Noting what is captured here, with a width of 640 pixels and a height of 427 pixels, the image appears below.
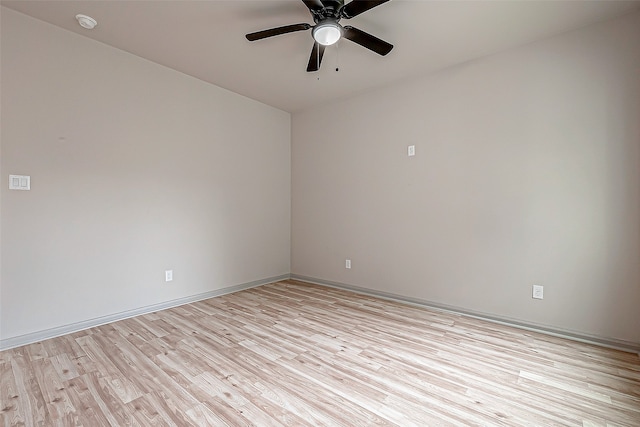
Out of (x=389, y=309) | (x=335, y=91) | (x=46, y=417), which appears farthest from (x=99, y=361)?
(x=335, y=91)

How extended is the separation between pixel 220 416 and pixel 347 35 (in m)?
2.53

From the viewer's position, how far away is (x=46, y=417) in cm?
153

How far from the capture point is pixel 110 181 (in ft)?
9.12

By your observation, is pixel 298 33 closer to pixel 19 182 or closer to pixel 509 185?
pixel 509 185

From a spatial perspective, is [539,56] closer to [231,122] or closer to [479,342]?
[479,342]

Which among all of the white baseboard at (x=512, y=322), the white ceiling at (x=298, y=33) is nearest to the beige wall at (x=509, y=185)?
the white baseboard at (x=512, y=322)

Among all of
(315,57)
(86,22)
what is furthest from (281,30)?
(86,22)

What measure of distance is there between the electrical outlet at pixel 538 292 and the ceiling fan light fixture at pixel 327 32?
2718 mm

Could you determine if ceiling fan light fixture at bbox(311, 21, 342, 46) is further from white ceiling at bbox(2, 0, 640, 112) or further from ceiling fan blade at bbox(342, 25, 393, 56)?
white ceiling at bbox(2, 0, 640, 112)

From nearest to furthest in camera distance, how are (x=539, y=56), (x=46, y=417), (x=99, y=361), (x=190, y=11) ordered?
(x=46, y=417)
(x=99, y=361)
(x=190, y=11)
(x=539, y=56)

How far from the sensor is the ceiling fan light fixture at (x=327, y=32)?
1981 millimetres

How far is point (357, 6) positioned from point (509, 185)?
2.10 metres

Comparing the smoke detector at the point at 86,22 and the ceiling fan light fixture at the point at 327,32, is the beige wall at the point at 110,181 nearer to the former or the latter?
the smoke detector at the point at 86,22

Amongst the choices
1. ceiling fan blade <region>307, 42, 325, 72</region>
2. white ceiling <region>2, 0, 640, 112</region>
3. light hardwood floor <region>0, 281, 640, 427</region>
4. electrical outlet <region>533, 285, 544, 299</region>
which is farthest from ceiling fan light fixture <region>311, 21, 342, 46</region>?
electrical outlet <region>533, 285, 544, 299</region>
